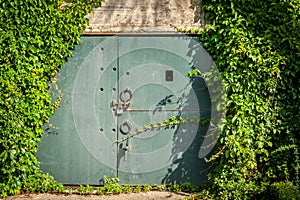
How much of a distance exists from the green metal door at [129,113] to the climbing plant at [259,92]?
0.41m

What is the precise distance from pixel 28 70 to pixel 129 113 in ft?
5.24

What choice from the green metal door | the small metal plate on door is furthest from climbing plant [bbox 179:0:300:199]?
the small metal plate on door

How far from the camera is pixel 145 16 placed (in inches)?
221

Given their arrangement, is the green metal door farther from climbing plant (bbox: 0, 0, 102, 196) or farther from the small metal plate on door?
climbing plant (bbox: 0, 0, 102, 196)

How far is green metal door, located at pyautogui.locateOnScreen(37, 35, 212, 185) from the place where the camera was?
5.59 metres

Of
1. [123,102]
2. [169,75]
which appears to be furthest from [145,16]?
[123,102]

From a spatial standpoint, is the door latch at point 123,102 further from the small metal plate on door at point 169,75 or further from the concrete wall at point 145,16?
the concrete wall at point 145,16

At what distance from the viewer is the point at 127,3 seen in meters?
5.64

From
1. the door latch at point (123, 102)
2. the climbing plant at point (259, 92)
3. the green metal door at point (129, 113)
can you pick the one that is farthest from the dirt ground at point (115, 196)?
the door latch at point (123, 102)

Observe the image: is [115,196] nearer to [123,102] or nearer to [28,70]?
[123,102]

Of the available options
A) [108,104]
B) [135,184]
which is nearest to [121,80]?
[108,104]

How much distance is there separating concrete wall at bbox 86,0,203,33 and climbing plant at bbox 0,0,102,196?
20 centimetres

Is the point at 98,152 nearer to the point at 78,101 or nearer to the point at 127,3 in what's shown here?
the point at 78,101

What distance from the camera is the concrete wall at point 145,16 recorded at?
559 centimetres
